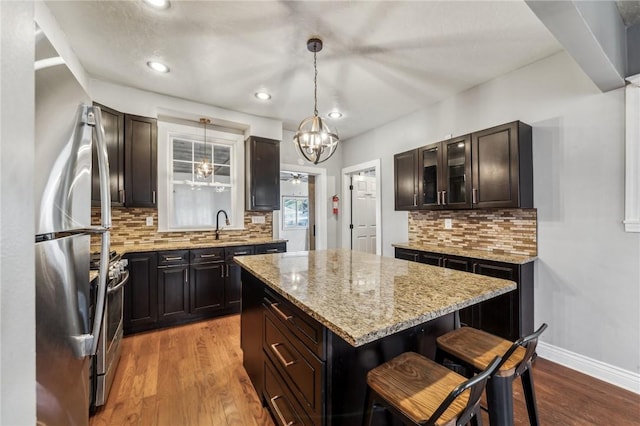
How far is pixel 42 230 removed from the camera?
67 centimetres

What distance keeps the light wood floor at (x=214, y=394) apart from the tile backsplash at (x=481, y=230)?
1.09m

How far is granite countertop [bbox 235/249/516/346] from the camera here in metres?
0.99

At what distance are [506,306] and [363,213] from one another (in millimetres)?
3090

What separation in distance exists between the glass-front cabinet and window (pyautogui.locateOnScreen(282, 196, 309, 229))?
463 centimetres

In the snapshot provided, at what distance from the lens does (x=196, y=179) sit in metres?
3.94

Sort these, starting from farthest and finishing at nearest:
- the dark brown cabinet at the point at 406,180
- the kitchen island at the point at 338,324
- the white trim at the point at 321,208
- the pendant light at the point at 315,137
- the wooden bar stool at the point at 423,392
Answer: the white trim at the point at 321,208 < the dark brown cabinet at the point at 406,180 < the pendant light at the point at 315,137 < the kitchen island at the point at 338,324 < the wooden bar stool at the point at 423,392

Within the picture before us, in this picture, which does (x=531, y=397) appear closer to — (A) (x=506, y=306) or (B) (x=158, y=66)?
(A) (x=506, y=306)

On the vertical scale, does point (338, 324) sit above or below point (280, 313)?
above

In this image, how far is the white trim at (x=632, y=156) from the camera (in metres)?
2.05

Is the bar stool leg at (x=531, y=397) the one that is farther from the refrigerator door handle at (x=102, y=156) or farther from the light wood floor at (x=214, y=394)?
the refrigerator door handle at (x=102, y=156)

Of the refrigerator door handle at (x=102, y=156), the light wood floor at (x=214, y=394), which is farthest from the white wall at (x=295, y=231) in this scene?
the refrigerator door handle at (x=102, y=156)

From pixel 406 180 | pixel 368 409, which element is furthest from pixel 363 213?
pixel 368 409

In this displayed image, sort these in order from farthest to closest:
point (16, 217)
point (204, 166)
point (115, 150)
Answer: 1. point (204, 166)
2. point (115, 150)
3. point (16, 217)

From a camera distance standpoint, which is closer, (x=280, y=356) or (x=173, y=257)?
(x=280, y=356)
